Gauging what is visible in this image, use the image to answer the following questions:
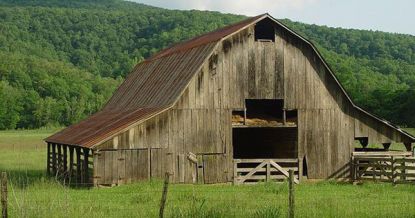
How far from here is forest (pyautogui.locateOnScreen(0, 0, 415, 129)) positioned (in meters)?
120

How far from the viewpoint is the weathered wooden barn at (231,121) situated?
28500 mm

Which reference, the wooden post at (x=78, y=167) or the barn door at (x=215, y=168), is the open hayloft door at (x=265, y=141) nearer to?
the barn door at (x=215, y=168)

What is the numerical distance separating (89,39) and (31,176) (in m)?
142

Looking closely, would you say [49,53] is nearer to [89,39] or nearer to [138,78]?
[89,39]

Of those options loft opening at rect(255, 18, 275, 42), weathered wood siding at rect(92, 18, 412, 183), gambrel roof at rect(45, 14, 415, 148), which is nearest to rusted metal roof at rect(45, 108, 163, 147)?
gambrel roof at rect(45, 14, 415, 148)

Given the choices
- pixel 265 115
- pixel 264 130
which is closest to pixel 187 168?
pixel 265 115

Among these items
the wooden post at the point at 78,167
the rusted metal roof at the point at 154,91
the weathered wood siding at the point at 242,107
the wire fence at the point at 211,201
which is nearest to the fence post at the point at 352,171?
the weathered wood siding at the point at 242,107

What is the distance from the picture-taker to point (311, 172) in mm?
31531

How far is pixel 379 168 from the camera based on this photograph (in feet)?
100

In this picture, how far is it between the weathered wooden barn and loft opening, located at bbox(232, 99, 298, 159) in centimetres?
10

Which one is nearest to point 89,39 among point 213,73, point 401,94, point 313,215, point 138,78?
point 401,94

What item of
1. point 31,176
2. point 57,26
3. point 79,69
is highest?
point 57,26

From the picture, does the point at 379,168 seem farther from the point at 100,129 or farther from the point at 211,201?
the point at 211,201

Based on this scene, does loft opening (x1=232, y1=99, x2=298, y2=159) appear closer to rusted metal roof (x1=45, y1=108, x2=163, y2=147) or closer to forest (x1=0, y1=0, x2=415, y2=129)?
rusted metal roof (x1=45, y1=108, x2=163, y2=147)
